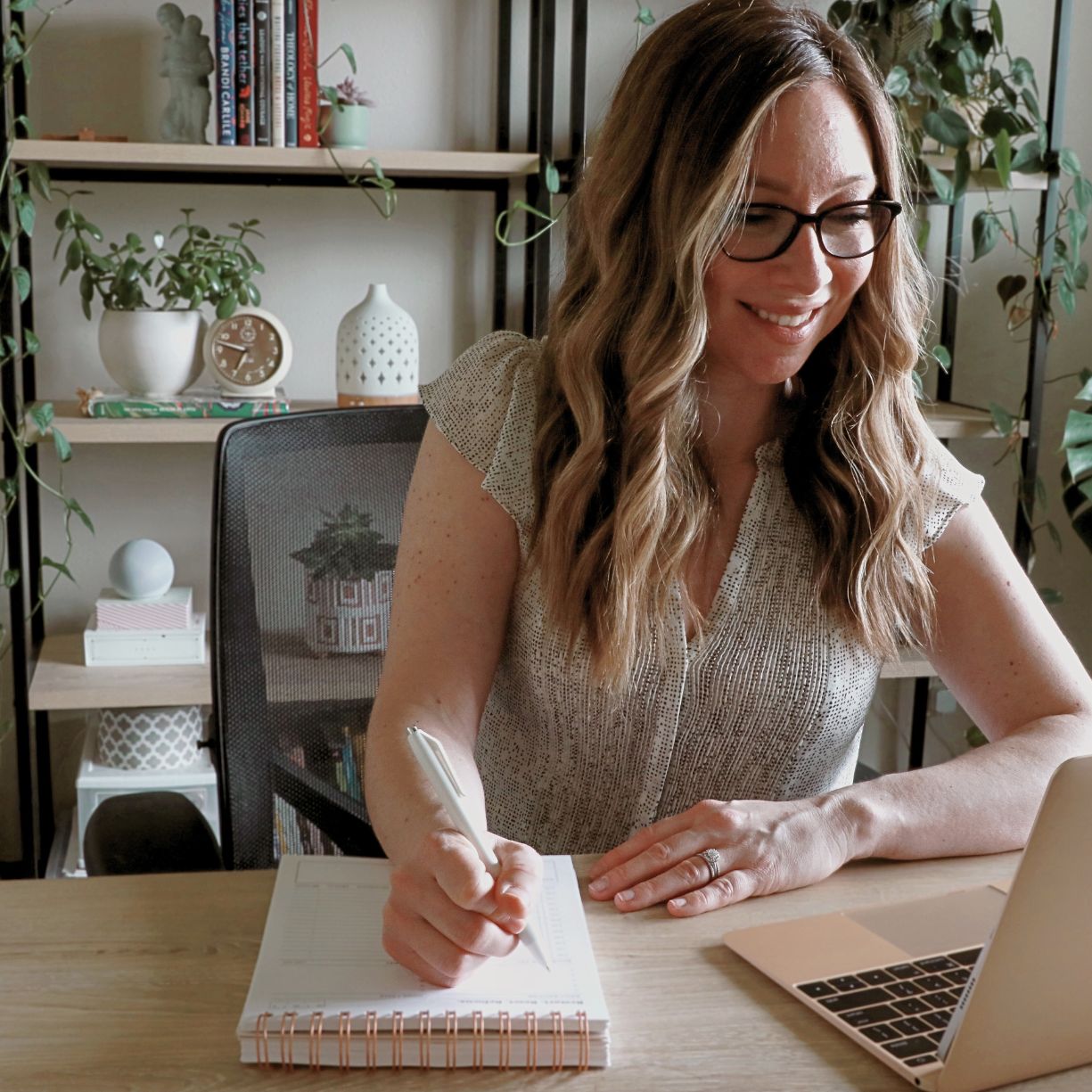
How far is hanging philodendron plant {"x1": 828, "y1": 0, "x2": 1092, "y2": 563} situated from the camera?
2.18 meters

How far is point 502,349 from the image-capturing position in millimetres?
1307

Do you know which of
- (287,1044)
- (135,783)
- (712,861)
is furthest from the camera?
(135,783)

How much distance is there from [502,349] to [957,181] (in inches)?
48.3

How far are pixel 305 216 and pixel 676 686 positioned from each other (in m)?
1.47

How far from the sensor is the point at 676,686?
3.90ft

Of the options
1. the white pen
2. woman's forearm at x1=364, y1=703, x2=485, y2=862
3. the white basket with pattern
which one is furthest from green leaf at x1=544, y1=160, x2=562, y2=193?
the white pen

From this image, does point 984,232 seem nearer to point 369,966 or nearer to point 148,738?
point 148,738

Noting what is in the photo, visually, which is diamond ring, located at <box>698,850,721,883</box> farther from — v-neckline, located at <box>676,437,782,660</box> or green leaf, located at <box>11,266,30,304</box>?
green leaf, located at <box>11,266,30,304</box>

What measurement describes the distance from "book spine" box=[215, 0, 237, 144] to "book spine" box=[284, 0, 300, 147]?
0.26 feet

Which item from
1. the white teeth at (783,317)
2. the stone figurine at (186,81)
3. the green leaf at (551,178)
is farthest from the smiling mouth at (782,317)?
the stone figurine at (186,81)

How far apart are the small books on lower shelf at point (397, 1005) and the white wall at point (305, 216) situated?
65.8 inches

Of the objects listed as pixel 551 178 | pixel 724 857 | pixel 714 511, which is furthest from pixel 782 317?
pixel 551 178

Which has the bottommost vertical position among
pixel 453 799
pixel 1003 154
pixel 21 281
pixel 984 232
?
pixel 453 799

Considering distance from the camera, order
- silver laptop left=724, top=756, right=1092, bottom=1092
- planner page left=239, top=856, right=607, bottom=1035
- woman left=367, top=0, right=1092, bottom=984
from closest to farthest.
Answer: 1. silver laptop left=724, top=756, right=1092, bottom=1092
2. planner page left=239, top=856, right=607, bottom=1035
3. woman left=367, top=0, right=1092, bottom=984
